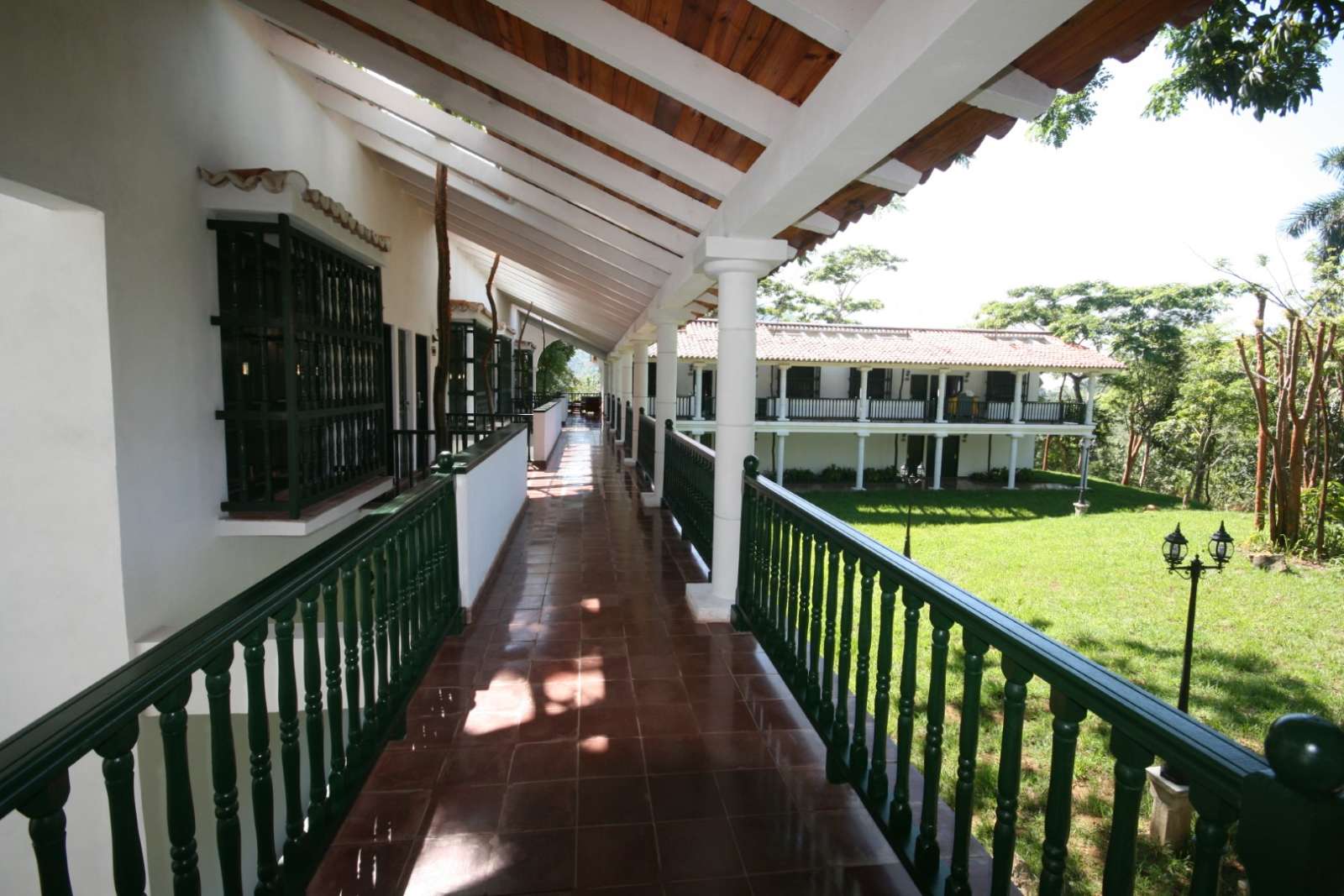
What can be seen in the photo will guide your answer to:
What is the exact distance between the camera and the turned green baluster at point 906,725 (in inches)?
78.0

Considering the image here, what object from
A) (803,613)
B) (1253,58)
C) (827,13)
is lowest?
(803,613)

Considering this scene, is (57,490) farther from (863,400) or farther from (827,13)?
(863,400)

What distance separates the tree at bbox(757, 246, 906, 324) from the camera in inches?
1491

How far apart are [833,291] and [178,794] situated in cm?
4096

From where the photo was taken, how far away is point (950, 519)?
19.2m

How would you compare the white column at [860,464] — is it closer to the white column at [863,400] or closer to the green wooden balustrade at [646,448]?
the white column at [863,400]

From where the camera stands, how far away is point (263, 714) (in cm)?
162

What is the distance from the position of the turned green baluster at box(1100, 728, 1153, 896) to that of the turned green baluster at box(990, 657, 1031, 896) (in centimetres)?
27

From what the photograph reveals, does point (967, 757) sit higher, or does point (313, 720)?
point (967, 757)

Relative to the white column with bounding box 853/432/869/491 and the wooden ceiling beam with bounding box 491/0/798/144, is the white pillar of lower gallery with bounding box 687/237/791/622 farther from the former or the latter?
the white column with bounding box 853/432/869/491

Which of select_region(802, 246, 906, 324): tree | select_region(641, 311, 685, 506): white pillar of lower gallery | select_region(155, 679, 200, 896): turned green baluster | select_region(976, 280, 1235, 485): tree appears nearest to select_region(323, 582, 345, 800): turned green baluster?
select_region(155, 679, 200, 896): turned green baluster

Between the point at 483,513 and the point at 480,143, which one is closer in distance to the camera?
the point at 483,513

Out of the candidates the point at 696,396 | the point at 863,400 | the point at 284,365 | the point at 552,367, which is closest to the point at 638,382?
the point at 284,365

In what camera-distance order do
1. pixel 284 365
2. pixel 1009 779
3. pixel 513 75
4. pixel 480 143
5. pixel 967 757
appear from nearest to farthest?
pixel 1009 779, pixel 967 757, pixel 513 75, pixel 284 365, pixel 480 143
